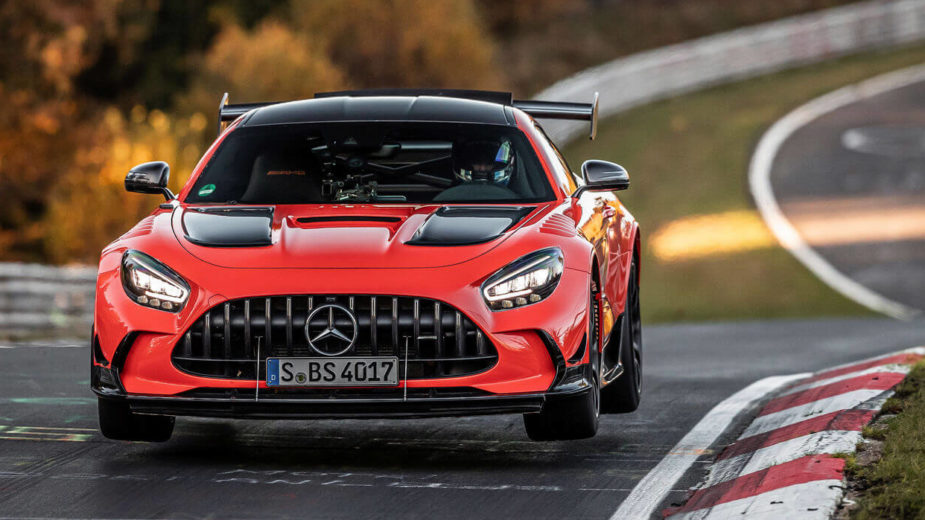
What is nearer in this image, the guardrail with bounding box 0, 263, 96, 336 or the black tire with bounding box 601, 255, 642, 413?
the black tire with bounding box 601, 255, 642, 413

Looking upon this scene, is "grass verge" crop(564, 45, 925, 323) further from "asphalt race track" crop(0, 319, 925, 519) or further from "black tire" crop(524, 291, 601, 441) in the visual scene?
"black tire" crop(524, 291, 601, 441)

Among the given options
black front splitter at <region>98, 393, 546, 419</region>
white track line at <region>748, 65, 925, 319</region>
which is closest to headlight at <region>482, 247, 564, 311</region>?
black front splitter at <region>98, 393, 546, 419</region>

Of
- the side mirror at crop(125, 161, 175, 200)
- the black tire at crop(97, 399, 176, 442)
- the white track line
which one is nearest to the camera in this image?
the black tire at crop(97, 399, 176, 442)

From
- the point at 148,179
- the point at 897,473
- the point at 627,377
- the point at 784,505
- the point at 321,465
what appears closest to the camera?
the point at 784,505

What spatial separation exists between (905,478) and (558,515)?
4.22ft

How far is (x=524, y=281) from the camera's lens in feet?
24.1

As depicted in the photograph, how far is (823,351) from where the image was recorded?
15078 millimetres

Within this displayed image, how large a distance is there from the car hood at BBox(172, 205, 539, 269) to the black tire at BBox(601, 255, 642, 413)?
3.93ft

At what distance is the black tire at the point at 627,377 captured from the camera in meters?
9.04

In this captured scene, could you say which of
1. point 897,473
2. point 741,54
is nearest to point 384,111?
point 897,473

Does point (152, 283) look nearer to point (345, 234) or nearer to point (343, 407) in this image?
point (345, 234)

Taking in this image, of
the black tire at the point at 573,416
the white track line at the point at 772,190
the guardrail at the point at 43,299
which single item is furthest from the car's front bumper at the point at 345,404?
the white track line at the point at 772,190

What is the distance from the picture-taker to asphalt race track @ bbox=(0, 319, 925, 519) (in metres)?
6.61

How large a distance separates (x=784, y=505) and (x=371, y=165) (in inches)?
134
